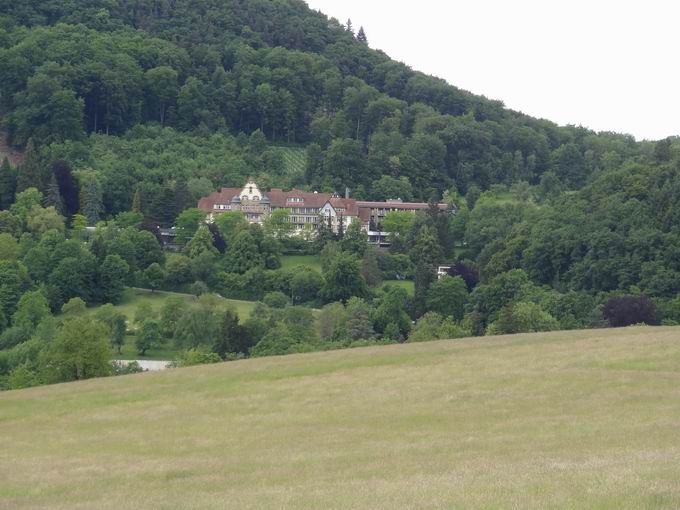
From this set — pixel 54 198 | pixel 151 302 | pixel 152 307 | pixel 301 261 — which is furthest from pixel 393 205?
pixel 152 307

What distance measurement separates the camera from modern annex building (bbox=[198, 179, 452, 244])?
334 ft

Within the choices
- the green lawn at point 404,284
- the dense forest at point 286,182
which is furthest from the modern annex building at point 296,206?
the green lawn at point 404,284

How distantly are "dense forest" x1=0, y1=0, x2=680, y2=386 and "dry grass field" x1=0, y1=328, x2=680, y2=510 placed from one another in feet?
46.2

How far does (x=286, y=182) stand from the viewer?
115 metres

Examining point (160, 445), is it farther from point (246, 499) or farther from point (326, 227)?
point (326, 227)

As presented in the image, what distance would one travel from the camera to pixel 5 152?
120 metres

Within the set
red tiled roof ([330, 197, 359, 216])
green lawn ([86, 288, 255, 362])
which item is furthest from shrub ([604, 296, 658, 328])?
red tiled roof ([330, 197, 359, 216])

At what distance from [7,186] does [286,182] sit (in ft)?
96.2

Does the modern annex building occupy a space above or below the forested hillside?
below

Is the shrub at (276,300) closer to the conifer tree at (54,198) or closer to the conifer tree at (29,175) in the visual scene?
the conifer tree at (54,198)

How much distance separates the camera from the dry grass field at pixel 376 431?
17.5 m

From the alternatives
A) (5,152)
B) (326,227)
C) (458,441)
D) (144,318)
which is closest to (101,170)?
(5,152)

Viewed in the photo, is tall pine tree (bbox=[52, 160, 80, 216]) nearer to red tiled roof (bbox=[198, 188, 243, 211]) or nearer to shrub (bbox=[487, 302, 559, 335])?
red tiled roof (bbox=[198, 188, 243, 211])

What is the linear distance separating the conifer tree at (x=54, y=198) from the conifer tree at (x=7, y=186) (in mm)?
3876
